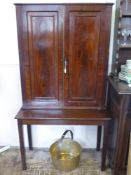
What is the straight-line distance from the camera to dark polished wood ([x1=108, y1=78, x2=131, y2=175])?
1.55 meters

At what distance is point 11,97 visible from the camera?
2197mm

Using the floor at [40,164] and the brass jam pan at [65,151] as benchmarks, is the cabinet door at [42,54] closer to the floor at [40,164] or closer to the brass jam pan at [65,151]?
the brass jam pan at [65,151]

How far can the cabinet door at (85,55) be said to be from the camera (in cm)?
169

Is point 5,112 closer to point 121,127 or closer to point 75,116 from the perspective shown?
point 75,116

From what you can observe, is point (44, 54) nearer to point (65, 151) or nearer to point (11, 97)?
point (11, 97)

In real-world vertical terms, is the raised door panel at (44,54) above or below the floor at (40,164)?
above

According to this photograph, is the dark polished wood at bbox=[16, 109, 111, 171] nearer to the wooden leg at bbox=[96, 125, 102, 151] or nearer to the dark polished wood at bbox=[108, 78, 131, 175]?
the dark polished wood at bbox=[108, 78, 131, 175]

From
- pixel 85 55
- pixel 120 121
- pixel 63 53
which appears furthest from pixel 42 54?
pixel 120 121

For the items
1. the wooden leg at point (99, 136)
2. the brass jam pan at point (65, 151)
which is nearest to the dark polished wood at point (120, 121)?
the wooden leg at point (99, 136)

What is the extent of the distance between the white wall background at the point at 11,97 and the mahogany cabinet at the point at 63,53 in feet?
0.92

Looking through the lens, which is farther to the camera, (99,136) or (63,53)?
(99,136)

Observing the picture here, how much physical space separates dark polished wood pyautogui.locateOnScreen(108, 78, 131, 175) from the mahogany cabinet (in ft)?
0.54

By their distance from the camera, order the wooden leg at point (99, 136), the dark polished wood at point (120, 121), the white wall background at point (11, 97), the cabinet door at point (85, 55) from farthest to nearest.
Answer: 1. the wooden leg at point (99, 136)
2. the white wall background at point (11, 97)
3. the cabinet door at point (85, 55)
4. the dark polished wood at point (120, 121)

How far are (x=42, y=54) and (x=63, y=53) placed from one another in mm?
207
